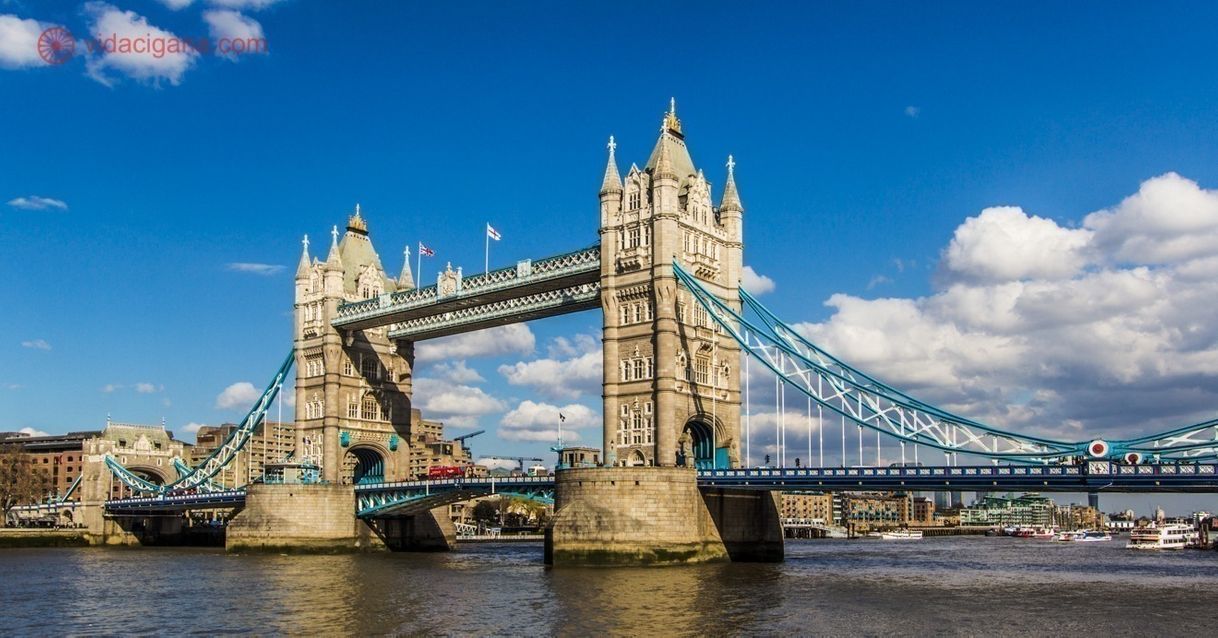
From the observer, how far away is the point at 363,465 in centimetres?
10725

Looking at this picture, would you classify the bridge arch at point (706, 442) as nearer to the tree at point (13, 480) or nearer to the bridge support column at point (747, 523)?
the bridge support column at point (747, 523)

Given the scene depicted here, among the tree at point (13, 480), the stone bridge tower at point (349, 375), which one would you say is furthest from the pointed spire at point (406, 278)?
the tree at point (13, 480)

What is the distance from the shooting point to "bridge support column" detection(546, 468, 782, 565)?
6800 cm

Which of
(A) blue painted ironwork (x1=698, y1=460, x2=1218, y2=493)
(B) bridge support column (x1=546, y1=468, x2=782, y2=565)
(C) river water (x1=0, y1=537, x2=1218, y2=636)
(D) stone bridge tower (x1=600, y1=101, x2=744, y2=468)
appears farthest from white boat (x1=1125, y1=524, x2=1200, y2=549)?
(B) bridge support column (x1=546, y1=468, x2=782, y2=565)

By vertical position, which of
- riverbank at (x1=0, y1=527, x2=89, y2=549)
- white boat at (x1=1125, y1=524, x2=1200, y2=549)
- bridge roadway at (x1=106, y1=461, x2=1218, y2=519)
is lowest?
white boat at (x1=1125, y1=524, x2=1200, y2=549)

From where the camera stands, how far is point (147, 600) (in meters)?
54.7

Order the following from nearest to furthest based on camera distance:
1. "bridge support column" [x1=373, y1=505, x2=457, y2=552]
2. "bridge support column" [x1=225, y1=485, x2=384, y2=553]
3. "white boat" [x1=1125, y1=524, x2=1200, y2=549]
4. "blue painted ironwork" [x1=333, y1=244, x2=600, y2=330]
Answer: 1. "blue painted ironwork" [x1=333, y1=244, x2=600, y2=330]
2. "bridge support column" [x1=225, y1=485, x2=384, y2=553]
3. "bridge support column" [x1=373, y1=505, x2=457, y2=552]
4. "white boat" [x1=1125, y1=524, x2=1200, y2=549]

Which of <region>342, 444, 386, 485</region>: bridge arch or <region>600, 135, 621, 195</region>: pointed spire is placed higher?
<region>600, 135, 621, 195</region>: pointed spire

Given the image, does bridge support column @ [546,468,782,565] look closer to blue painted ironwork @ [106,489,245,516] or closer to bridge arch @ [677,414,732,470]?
bridge arch @ [677,414,732,470]

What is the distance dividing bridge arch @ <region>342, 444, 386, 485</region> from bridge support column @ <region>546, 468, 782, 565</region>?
34352mm

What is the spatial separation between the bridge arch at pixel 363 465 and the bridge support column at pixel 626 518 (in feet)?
113

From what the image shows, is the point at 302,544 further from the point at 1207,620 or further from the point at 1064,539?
the point at 1064,539

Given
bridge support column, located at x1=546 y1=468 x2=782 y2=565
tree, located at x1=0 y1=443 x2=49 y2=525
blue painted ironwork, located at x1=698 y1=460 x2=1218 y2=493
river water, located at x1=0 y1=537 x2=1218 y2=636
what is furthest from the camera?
tree, located at x1=0 y1=443 x2=49 y2=525

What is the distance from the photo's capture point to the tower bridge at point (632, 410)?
66.0 m
